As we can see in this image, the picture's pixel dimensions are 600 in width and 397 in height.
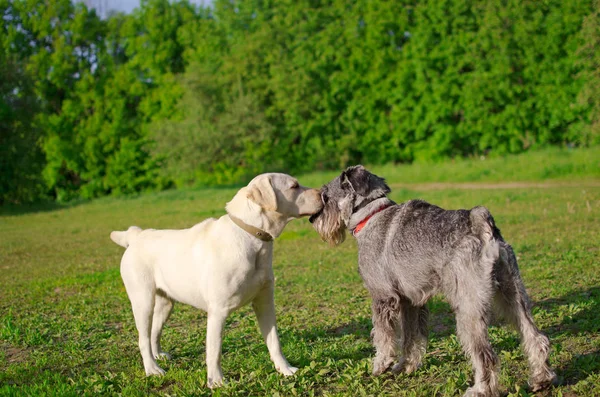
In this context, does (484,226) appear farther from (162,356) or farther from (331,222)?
(162,356)

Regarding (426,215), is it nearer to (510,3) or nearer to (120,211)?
(120,211)

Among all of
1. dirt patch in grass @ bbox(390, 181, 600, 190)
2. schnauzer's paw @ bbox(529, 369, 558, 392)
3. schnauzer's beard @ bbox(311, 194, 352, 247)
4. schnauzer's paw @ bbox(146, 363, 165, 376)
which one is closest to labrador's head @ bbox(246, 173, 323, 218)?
schnauzer's beard @ bbox(311, 194, 352, 247)

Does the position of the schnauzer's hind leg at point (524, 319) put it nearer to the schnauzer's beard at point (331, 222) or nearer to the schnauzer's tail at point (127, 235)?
the schnauzer's beard at point (331, 222)

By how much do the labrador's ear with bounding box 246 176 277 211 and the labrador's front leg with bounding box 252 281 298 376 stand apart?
755mm

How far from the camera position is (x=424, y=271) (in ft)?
15.7

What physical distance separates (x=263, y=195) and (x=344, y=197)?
0.86 m

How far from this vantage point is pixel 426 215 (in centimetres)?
497

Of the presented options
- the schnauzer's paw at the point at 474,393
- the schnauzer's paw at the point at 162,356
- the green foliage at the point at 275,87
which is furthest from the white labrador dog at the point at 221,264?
the green foliage at the point at 275,87

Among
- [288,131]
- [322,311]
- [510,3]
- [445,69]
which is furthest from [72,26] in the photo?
[322,311]

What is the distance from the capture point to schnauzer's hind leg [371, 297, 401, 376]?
17.1 ft

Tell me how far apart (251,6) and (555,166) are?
88.8ft

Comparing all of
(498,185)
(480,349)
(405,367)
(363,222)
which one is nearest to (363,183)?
(363,222)

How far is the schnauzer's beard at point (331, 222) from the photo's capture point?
5.77m

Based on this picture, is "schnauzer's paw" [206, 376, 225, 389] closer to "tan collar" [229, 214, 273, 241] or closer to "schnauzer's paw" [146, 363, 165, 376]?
"schnauzer's paw" [146, 363, 165, 376]
